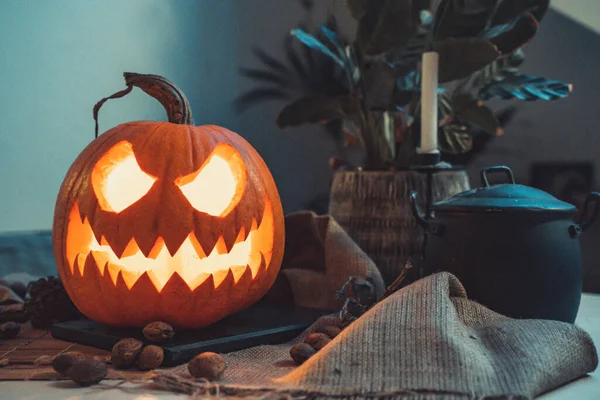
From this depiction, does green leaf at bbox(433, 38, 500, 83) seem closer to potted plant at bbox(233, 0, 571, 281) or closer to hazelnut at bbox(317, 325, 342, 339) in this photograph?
potted plant at bbox(233, 0, 571, 281)

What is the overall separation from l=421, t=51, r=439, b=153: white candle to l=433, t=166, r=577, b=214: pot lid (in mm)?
265

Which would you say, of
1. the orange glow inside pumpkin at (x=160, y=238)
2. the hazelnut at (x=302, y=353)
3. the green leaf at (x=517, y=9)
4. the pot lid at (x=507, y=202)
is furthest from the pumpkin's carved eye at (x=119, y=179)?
the green leaf at (x=517, y=9)

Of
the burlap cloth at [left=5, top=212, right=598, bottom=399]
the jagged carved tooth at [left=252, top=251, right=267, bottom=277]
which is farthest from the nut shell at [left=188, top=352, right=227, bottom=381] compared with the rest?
the jagged carved tooth at [left=252, top=251, right=267, bottom=277]

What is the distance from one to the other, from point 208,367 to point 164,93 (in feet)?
1.54

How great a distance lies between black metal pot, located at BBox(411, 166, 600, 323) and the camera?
2.93 feet

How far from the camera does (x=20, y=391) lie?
0.70 metres

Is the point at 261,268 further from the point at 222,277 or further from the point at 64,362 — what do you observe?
the point at 64,362

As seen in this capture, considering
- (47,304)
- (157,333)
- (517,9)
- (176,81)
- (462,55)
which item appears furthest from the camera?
(176,81)

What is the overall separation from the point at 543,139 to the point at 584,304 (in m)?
0.67

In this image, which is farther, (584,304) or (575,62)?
(575,62)

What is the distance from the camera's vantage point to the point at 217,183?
0.92 metres

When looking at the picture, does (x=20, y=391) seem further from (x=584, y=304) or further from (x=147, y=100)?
(x=147, y=100)

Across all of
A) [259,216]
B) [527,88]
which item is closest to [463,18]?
[527,88]

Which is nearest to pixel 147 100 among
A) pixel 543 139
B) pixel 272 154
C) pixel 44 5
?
pixel 44 5
